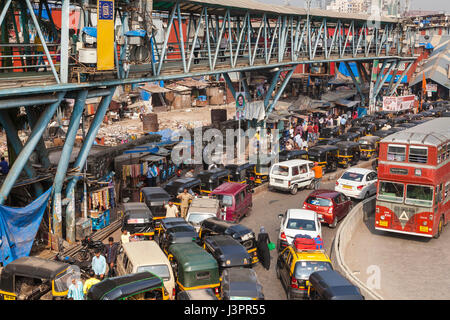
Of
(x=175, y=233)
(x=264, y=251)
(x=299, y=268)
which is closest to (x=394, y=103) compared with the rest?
(x=264, y=251)

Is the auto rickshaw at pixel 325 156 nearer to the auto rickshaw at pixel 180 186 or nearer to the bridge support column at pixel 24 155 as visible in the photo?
Answer: the auto rickshaw at pixel 180 186

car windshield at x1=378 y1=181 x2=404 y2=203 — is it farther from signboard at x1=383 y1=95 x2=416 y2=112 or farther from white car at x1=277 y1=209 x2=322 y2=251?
signboard at x1=383 y1=95 x2=416 y2=112

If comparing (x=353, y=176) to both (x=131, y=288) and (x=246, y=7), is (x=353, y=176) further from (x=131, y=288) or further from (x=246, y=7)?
(x=131, y=288)

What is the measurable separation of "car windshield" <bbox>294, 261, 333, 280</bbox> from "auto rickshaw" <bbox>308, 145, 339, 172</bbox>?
15645mm

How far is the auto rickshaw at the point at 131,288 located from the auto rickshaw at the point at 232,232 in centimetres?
438

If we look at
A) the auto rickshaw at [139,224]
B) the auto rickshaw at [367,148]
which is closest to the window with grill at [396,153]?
the auto rickshaw at [139,224]

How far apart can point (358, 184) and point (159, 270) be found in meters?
13.9

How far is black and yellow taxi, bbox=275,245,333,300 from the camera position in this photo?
14.0 meters

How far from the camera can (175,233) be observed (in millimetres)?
16906

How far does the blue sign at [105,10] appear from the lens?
17078mm

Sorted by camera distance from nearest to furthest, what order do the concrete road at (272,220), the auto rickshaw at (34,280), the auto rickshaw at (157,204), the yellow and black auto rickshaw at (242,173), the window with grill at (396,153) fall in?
the auto rickshaw at (34,280) < the concrete road at (272,220) < the window with grill at (396,153) < the auto rickshaw at (157,204) < the yellow and black auto rickshaw at (242,173)

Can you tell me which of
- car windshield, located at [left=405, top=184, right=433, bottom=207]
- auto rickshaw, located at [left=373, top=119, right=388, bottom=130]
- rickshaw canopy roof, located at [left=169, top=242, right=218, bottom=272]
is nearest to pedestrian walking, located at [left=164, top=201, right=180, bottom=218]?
rickshaw canopy roof, located at [left=169, top=242, right=218, bottom=272]

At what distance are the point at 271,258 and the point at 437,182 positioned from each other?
7.09 metres

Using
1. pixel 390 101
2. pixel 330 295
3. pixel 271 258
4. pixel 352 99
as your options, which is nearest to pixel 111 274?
pixel 271 258
